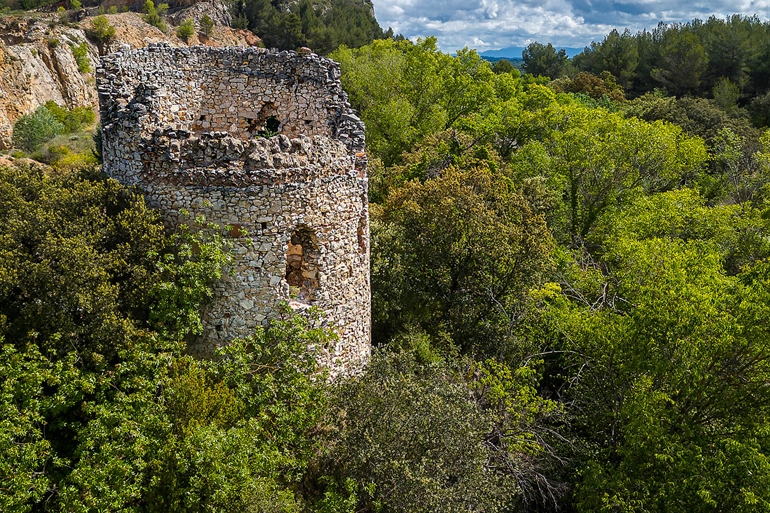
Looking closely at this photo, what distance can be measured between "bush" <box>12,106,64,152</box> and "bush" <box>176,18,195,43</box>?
105ft

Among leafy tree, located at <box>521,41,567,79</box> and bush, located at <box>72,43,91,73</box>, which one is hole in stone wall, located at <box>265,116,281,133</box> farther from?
leafy tree, located at <box>521,41,567,79</box>

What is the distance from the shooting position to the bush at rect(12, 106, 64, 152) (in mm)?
34469

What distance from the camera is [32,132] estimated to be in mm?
34688

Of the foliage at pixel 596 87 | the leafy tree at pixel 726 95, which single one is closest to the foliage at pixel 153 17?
the foliage at pixel 596 87

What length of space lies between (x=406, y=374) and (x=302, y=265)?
2.92 meters

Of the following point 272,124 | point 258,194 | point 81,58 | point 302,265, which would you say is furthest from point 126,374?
point 81,58

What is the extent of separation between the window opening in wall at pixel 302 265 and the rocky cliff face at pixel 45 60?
3353 cm

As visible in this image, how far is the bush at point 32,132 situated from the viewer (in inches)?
1357

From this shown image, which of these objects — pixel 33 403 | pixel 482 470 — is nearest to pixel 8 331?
pixel 33 403

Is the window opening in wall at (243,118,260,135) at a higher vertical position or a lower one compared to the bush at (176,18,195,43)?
lower

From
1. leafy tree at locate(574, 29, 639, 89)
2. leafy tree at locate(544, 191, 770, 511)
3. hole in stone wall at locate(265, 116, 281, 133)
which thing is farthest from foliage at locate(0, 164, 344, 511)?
leafy tree at locate(574, 29, 639, 89)

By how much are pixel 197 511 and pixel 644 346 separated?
861cm

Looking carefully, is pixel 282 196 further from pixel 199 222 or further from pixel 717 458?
pixel 717 458

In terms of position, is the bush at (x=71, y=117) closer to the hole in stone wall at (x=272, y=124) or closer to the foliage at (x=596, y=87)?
the hole in stone wall at (x=272, y=124)
